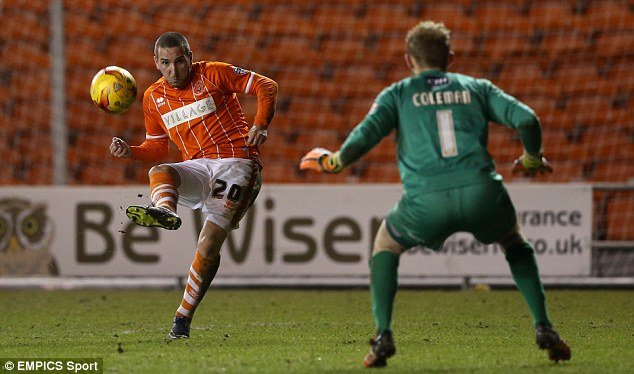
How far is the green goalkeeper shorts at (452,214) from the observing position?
4562mm

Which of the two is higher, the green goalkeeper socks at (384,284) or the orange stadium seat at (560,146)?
the orange stadium seat at (560,146)

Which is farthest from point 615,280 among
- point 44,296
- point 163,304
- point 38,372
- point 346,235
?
point 38,372

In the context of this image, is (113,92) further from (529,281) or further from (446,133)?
(529,281)

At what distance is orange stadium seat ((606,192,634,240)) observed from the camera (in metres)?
10.9

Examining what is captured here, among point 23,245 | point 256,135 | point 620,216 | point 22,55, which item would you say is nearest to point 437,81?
point 256,135

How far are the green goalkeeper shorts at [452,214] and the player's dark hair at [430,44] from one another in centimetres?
56

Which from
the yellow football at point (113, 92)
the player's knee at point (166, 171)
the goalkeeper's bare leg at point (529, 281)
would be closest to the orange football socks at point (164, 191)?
the player's knee at point (166, 171)

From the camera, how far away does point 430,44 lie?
471cm

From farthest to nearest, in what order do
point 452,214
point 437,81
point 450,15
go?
point 450,15 < point 437,81 < point 452,214

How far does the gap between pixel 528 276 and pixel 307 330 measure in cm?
224

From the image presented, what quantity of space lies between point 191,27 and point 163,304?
5298 mm

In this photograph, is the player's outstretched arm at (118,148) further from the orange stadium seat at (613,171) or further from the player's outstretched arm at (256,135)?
the orange stadium seat at (613,171)

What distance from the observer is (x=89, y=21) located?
13.5 metres

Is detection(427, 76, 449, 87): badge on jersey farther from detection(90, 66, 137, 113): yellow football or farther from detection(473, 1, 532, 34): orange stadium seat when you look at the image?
detection(473, 1, 532, 34): orange stadium seat
